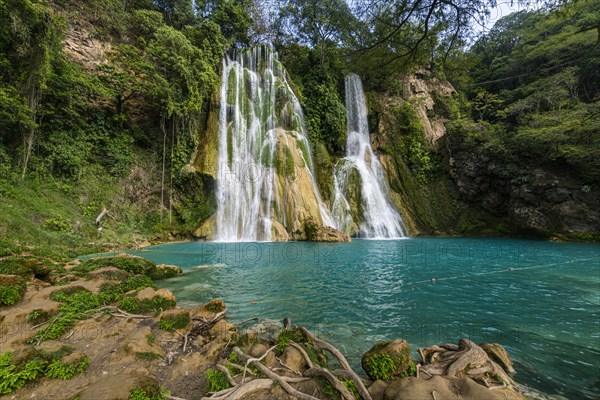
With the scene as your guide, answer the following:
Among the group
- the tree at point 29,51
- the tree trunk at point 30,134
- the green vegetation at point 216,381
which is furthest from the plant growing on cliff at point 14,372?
the tree trunk at point 30,134

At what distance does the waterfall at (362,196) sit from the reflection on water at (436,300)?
9334 millimetres

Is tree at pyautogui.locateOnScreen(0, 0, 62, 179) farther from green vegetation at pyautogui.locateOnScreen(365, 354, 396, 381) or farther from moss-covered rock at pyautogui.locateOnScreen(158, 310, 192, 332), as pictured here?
green vegetation at pyautogui.locateOnScreen(365, 354, 396, 381)

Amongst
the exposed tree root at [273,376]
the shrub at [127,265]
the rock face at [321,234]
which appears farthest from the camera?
the rock face at [321,234]

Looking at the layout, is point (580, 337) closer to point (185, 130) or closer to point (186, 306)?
point (186, 306)

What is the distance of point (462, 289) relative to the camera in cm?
627

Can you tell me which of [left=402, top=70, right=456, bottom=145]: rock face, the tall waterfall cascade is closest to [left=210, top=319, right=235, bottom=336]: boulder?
the tall waterfall cascade

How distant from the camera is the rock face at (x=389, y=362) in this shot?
8.56ft

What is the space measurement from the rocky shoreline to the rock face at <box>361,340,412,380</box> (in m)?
0.01

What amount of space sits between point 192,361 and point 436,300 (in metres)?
5.00

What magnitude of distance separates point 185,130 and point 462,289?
1964 cm

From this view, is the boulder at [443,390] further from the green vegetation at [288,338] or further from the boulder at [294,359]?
the green vegetation at [288,338]

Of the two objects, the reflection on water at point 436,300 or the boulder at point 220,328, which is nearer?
the reflection on water at point 436,300

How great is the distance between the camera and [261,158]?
19.0 metres

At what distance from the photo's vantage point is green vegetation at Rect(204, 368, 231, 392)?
93.6 inches
